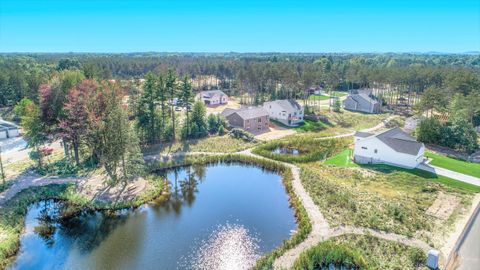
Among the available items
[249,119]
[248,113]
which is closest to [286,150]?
[249,119]

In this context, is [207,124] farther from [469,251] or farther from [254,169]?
[469,251]

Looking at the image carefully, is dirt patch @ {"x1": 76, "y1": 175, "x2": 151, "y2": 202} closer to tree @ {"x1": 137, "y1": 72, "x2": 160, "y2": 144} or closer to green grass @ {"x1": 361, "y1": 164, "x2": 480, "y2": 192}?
tree @ {"x1": 137, "y1": 72, "x2": 160, "y2": 144}

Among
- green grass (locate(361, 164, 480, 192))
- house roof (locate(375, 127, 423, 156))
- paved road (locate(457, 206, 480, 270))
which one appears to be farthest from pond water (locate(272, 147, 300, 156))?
paved road (locate(457, 206, 480, 270))

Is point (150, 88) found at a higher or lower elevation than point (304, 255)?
higher

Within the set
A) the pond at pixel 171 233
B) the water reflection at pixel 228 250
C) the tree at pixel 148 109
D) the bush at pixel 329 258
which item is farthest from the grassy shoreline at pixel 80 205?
the tree at pixel 148 109

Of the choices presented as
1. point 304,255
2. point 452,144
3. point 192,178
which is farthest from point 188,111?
point 452,144

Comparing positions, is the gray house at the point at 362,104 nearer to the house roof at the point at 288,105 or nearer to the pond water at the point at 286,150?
the house roof at the point at 288,105
